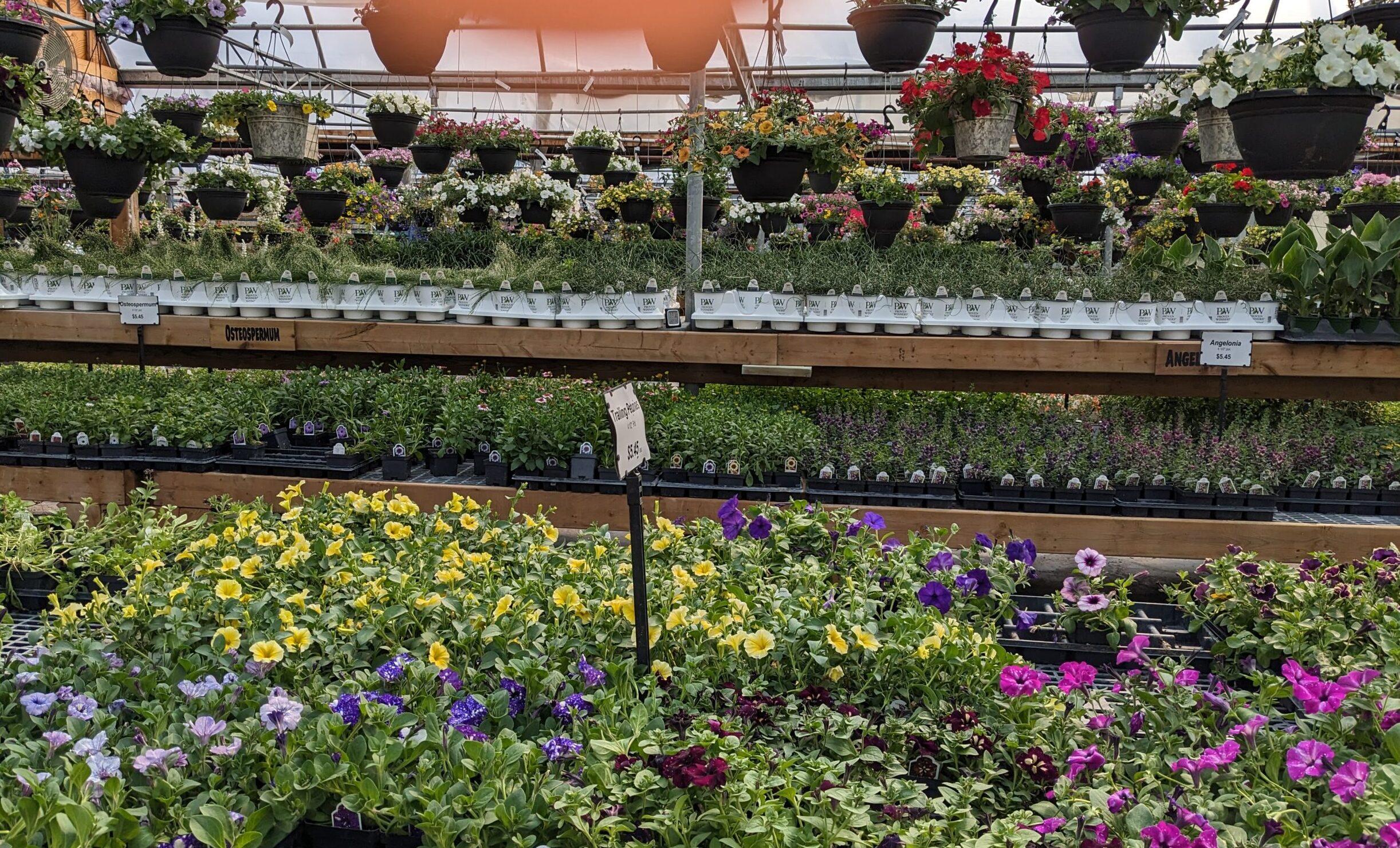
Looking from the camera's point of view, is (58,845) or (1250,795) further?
(1250,795)

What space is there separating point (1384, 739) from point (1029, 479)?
2.09 meters

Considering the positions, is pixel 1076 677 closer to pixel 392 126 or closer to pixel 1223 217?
pixel 1223 217

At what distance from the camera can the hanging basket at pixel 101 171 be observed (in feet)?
13.8

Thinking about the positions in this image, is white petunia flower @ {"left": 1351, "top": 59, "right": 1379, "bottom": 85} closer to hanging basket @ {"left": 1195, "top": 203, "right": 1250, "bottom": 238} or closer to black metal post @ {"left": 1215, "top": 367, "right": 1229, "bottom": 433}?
black metal post @ {"left": 1215, "top": 367, "right": 1229, "bottom": 433}

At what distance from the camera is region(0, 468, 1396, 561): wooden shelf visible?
3488mm

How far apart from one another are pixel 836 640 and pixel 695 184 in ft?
10.9

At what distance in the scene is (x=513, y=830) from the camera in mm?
1420

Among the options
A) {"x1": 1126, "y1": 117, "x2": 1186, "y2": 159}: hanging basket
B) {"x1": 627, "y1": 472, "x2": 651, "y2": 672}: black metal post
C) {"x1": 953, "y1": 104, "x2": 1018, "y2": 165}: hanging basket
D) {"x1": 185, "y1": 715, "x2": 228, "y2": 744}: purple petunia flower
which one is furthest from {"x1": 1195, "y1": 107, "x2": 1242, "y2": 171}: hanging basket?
{"x1": 185, "y1": 715, "x2": 228, "y2": 744}: purple petunia flower

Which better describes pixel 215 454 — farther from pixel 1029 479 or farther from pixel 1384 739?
pixel 1384 739

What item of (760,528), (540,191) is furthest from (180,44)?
(540,191)

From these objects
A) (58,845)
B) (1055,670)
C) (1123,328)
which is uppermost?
(1123,328)

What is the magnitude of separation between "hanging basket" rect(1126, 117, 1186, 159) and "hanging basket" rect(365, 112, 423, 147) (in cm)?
341

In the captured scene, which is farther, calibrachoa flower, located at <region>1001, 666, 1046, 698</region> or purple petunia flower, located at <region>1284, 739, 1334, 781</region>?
calibrachoa flower, located at <region>1001, 666, 1046, 698</region>

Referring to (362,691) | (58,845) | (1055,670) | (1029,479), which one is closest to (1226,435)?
(1029,479)
